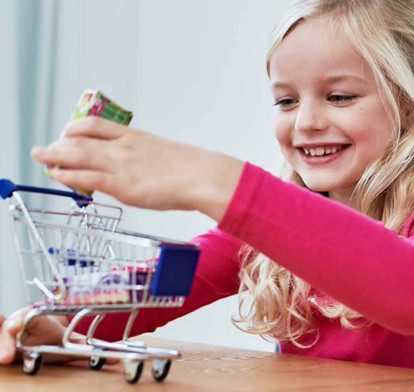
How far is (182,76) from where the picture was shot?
331 cm

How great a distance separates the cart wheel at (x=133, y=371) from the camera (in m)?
0.88

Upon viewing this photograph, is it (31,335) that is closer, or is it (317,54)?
(31,335)

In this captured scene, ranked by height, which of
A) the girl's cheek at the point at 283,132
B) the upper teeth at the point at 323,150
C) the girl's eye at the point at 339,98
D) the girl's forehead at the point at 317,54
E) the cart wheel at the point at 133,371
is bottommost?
the cart wheel at the point at 133,371

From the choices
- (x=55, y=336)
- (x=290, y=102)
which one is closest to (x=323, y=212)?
(x=55, y=336)

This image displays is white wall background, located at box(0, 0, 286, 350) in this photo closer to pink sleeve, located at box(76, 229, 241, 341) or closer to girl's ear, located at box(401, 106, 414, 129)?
pink sleeve, located at box(76, 229, 241, 341)

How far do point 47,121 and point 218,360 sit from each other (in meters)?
1.99

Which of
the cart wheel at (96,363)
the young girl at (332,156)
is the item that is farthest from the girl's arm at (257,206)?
the cart wheel at (96,363)

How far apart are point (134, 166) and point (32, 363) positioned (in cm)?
30

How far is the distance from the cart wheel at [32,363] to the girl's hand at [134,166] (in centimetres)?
26

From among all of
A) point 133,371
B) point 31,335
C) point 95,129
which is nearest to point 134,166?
point 95,129

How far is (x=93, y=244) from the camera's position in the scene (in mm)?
959

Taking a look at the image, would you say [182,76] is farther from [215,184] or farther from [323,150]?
[215,184]

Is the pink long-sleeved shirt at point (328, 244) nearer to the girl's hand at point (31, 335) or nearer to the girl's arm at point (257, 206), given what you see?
the girl's arm at point (257, 206)

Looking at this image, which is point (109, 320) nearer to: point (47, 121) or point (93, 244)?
point (93, 244)
